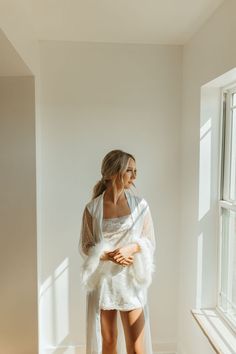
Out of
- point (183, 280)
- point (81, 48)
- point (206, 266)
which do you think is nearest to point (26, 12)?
point (81, 48)

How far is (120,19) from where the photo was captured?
2.20 meters

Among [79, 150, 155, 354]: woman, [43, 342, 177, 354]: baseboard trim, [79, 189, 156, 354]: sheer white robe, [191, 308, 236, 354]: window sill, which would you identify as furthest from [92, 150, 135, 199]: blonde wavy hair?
[43, 342, 177, 354]: baseboard trim

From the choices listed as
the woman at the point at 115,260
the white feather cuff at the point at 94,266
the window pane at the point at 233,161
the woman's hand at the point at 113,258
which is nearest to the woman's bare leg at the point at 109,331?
the woman at the point at 115,260

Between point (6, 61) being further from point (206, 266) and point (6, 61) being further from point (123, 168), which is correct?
point (206, 266)

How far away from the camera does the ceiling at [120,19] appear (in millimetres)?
1995

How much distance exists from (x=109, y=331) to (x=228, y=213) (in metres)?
1.01

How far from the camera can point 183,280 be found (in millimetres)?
2682

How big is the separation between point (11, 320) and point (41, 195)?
0.90 metres

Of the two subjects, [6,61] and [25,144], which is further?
[25,144]

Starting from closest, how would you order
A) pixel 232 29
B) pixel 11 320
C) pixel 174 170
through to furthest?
pixel 232 29, pixel 11 320, pixel 174 170

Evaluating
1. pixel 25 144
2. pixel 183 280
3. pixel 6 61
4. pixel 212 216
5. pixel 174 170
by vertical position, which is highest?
pixel 6 61

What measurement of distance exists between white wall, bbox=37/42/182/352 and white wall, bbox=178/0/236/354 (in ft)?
0.48

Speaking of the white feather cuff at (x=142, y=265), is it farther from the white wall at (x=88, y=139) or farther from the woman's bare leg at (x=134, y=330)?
the white wall at (x=88, y=139)

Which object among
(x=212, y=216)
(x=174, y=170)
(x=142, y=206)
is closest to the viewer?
(x=142, y=206)
